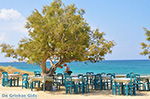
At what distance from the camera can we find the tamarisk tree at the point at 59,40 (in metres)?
10.7

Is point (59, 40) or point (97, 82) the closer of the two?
point (59, 40)

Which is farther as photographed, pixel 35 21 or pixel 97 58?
pixel 97 58

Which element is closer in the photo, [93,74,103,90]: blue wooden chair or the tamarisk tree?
the tamarisk tree

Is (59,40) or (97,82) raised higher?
(59,40)

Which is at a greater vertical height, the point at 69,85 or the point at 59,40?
the point at 59,40

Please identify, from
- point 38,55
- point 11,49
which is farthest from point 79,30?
point 11,49

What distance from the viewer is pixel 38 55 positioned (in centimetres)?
1062

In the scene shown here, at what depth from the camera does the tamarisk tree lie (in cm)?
1073

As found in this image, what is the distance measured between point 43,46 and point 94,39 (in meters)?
3.06

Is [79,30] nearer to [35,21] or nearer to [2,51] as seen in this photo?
[35,21]

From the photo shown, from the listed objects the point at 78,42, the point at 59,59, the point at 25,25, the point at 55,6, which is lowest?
the point at 59,59

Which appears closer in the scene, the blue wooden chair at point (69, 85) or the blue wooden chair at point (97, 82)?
the blue wooden chair at point (69, 85)

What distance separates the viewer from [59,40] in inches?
A: 440

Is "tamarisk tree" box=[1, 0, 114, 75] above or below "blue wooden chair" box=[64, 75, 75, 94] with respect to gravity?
above
